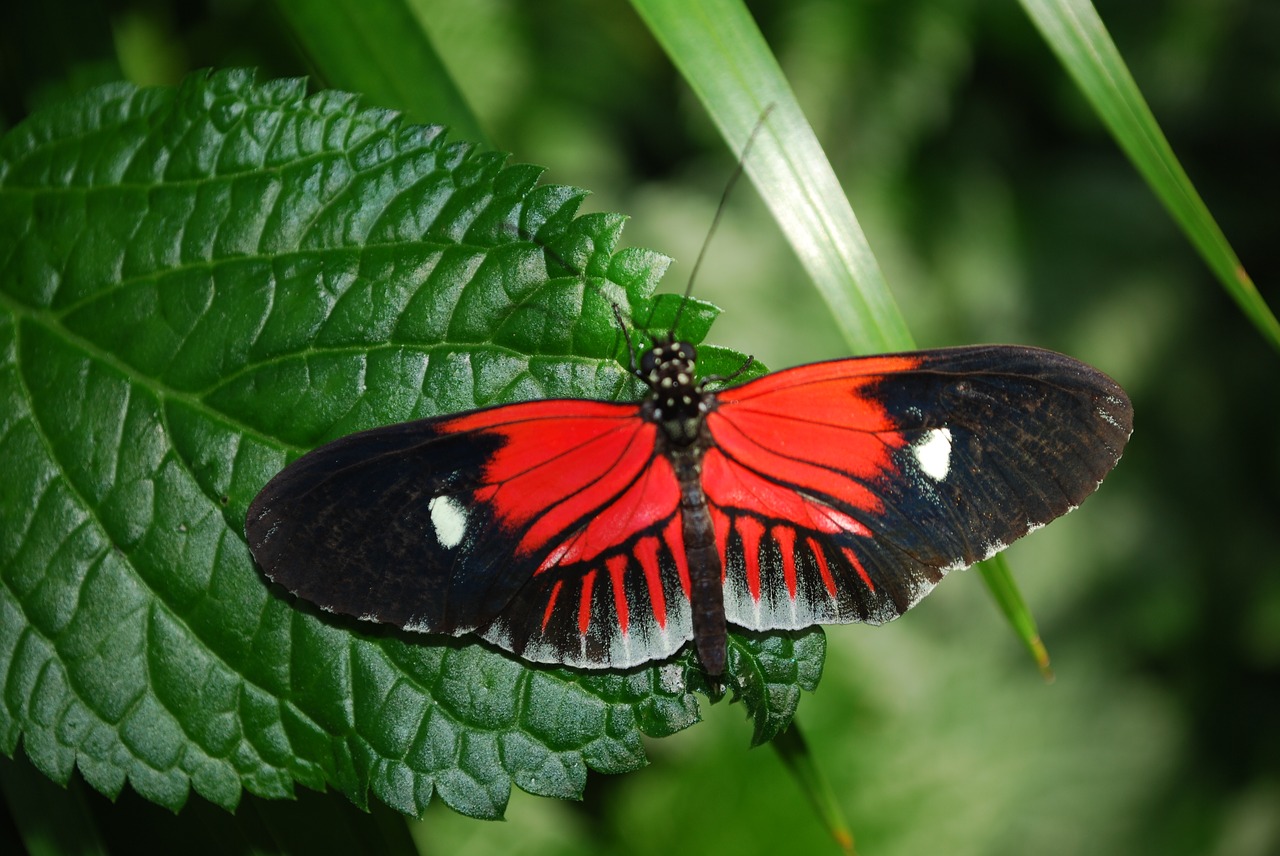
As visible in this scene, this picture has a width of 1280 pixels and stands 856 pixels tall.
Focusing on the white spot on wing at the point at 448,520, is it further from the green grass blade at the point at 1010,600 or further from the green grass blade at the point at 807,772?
the green grass blade at the point at 1010,600

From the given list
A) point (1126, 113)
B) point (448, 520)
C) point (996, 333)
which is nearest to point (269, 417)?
point (448, 520)

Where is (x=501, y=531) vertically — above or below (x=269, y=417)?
below

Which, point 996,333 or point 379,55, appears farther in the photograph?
point 996,333

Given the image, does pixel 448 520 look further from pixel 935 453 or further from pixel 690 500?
pixel 935 453

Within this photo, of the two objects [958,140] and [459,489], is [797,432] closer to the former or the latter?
[459,489]

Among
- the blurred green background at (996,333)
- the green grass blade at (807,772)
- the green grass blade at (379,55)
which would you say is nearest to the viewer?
the green grass blade at (807,772)

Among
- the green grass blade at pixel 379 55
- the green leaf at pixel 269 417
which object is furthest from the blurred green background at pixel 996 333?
the green leaf at pixel 269 417
